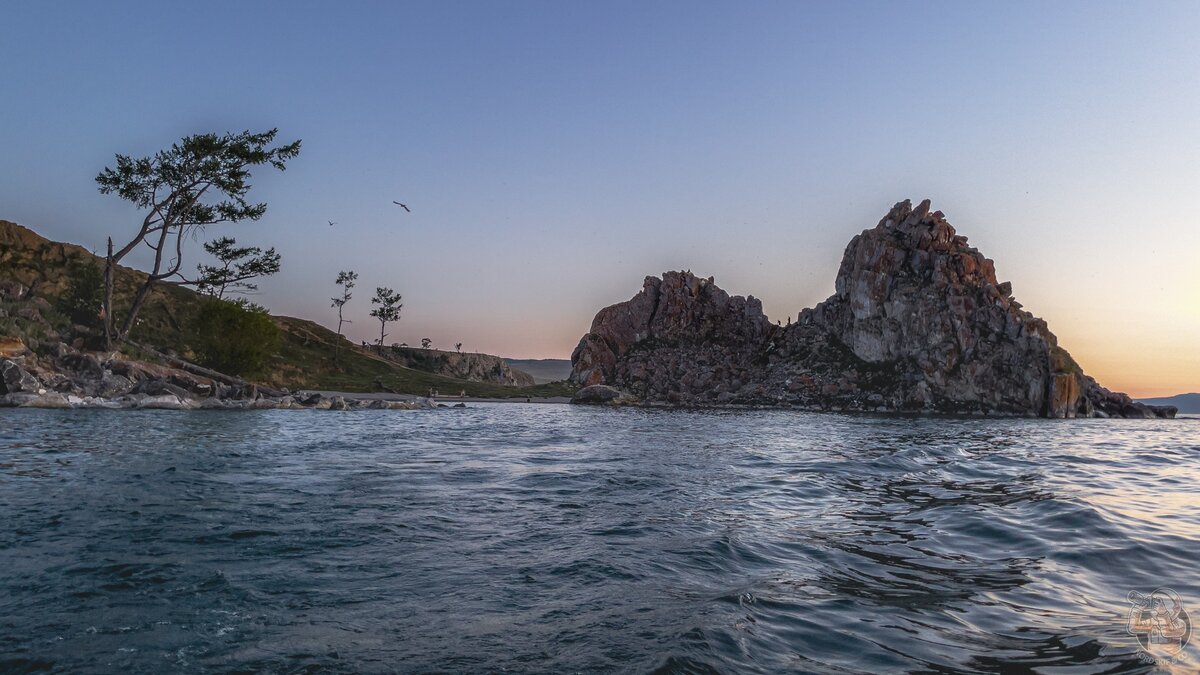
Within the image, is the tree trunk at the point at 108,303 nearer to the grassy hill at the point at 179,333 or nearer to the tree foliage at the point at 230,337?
the tree foliage at the point at 230,337

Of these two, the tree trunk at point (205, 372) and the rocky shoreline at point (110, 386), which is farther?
the tree trunk at point (205, 372)

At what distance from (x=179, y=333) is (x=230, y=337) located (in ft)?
159

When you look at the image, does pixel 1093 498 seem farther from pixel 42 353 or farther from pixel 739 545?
pixel 42 353

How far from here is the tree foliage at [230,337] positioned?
2215 inches

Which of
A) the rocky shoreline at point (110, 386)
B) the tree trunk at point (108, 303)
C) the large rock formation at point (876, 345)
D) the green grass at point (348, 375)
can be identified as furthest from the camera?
the large rock formation at point (876, 345)

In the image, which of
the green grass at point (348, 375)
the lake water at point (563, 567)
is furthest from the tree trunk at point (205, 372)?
the lake water at point (563, 567)

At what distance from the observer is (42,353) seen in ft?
136

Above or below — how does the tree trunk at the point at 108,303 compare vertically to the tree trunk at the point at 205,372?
above

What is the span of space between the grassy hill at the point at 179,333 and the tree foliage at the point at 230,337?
10.0 ft

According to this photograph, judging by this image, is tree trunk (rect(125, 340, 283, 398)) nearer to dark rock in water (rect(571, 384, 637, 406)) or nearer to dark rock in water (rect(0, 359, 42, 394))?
dark rock in water (rect(0, 359, 42, 394))

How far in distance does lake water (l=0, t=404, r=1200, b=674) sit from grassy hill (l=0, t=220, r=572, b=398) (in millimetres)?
54922

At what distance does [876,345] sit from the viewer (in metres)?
104

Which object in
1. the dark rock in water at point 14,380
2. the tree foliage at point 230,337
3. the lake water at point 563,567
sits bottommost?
the lake water at point 563,567

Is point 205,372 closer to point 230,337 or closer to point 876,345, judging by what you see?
point 230,337
